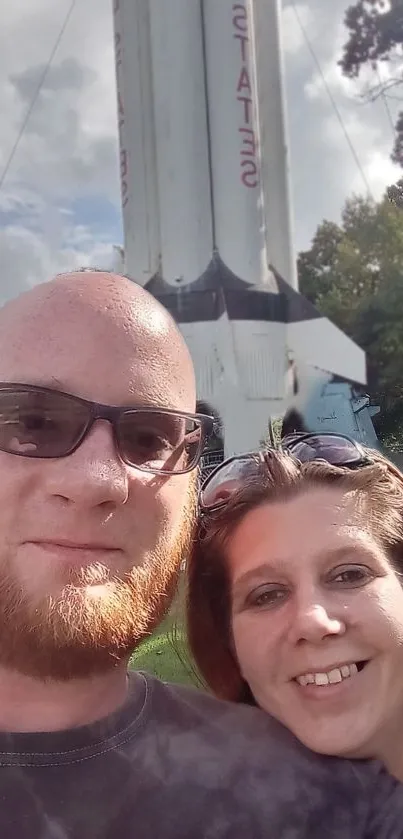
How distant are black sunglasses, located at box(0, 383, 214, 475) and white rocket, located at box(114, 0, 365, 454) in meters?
6.02

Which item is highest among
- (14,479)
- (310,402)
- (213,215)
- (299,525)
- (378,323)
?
(14,479)

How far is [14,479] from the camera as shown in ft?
2.17

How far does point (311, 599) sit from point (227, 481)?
0.19m

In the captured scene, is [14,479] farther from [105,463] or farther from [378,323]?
[378,323]

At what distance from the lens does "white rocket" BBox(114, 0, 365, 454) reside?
6.98 metres

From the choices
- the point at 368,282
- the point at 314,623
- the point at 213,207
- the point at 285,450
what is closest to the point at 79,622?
the point at 314,623

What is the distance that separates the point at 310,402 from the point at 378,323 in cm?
142

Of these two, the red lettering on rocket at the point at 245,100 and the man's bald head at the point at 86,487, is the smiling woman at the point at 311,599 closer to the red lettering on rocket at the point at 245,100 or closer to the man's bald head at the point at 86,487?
the man's bald head at the point at 86,487

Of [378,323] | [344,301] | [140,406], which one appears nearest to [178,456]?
[140,406]

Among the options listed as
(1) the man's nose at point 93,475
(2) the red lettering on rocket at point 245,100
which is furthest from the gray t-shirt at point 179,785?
(2) the red lettering on rocket at point 245,100

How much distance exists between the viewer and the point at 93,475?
0.66 m

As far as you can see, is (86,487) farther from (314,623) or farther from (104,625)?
(314,623)

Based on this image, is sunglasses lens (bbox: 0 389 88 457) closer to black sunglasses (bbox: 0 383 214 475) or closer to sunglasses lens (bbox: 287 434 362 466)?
black sunglasses (bbox: 0 383 214 475)

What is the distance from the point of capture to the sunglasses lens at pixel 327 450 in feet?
2.78
